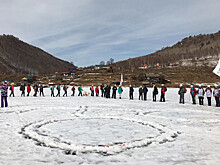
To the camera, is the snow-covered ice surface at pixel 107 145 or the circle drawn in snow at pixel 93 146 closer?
the snow-covered ice surface at pixel 107 145

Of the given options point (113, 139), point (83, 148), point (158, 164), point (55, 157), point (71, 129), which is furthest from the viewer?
point (71, 129)

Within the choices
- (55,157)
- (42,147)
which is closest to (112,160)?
(55,157)

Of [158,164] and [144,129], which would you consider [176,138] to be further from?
[158,164]

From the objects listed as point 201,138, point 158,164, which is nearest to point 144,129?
point 201,138

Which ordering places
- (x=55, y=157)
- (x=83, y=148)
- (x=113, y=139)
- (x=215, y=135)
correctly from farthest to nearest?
1. (x=215, y=135)
2. (x=113, y=139)
3. (x=83, y=148)
4. (x=55, y=157)

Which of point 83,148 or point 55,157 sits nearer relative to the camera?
point 55,157

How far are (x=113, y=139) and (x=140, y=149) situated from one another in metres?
1.10

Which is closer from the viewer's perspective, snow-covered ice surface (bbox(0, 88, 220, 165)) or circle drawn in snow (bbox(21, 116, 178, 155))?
snow-covered ice surface (bbox(0, 88, 220, 165))

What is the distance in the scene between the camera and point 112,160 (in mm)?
4223

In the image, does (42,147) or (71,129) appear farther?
(71,129)

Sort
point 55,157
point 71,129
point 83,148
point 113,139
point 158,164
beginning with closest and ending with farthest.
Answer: point 158,164 < point 55,157 < point 83,148 < point 113,139 < point 71,129

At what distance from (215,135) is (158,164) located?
343cm

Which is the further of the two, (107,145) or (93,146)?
(107,145)

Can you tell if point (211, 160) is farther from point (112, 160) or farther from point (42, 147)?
point (42, 147)
